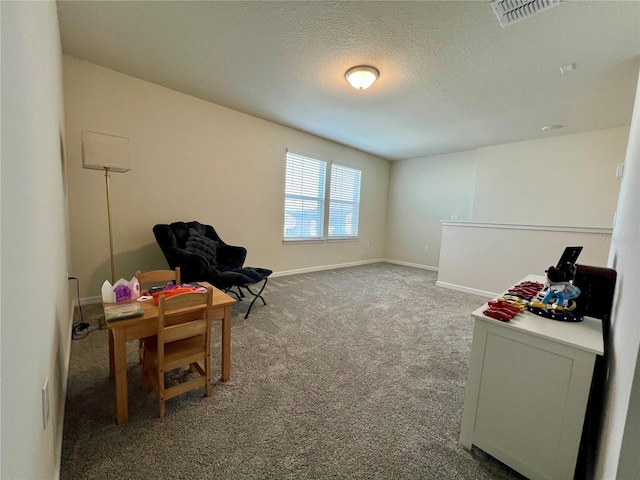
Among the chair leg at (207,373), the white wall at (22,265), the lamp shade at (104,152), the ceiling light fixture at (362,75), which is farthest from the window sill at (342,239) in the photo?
the white wall at (22,265)

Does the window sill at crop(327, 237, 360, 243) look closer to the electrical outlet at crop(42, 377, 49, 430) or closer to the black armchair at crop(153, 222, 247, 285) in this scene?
the black armchair at crop(153, 222, 247, 285)

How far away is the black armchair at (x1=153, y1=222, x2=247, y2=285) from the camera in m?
2.79

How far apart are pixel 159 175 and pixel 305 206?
8.16 feet

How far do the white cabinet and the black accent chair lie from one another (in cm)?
221

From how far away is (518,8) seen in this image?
5.95 ft

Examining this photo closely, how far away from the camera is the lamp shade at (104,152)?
7.35 feet

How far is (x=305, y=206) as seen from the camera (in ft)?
16.6

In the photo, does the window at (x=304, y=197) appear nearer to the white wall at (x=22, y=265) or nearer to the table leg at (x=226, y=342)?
the table leg at (x=226, y=342)

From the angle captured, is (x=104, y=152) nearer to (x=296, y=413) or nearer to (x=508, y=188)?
(x=296, y=413)

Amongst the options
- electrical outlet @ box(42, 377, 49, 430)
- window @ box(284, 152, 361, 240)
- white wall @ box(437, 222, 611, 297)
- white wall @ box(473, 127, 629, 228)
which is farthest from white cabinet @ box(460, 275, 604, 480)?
white wall @ box(473, 127, 629, 228)

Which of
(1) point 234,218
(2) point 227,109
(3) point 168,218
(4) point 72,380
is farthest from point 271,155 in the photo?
(4) point 72,380

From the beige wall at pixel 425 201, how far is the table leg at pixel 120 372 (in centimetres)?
589

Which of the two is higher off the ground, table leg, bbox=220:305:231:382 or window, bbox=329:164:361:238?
window, bbox=329:164:361:238

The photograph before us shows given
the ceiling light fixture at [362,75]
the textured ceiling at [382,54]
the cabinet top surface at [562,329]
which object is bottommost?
the cabinet top surface at [562,329]
